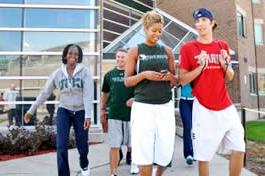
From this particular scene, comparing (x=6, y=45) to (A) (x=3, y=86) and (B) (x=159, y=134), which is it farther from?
(B) (x=159, y=134)

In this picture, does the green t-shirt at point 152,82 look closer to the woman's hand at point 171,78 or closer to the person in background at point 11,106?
the woman's hand at point 171,78

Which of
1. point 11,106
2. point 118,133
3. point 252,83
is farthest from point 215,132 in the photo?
point 252,83

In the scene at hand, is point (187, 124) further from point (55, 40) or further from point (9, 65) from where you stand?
point (9, 65)

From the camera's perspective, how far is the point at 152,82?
14.5 feet

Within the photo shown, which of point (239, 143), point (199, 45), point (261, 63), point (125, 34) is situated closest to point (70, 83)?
point (199, 45)

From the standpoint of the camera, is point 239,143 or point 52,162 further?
point 52,162

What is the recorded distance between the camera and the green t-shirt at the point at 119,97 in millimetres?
6496

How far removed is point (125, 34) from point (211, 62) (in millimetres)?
16159

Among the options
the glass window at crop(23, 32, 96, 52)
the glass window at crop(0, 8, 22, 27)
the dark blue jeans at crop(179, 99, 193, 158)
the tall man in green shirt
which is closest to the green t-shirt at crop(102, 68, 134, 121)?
the tall man in green shirt

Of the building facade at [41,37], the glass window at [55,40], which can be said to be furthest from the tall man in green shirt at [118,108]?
the glass window at [55,40]

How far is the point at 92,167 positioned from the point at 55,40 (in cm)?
528

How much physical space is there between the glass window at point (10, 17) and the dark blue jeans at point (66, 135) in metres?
6.51

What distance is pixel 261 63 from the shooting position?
29.0 m

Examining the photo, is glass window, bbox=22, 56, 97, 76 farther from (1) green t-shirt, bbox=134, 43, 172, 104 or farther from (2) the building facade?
(1) green t-shirt, bbox=134, 43, 172, 104
